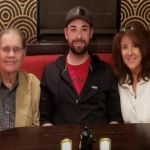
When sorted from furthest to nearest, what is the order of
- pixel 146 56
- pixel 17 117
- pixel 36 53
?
pixel 36 53
pixel 146 56
pixel 17 117

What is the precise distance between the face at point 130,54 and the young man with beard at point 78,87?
6.9 inches

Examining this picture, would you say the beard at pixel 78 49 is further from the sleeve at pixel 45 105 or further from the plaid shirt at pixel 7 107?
the plaid shirt at pixel 7 107

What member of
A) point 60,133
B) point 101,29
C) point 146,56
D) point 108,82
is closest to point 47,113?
point 108,82

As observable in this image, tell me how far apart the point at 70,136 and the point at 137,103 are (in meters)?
0.75

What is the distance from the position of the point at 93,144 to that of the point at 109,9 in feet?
5.41

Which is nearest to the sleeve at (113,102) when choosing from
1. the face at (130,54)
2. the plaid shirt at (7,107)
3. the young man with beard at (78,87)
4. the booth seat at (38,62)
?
the young man with beard at (78,87)

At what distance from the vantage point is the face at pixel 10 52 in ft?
6.95

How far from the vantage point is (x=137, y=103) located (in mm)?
2271

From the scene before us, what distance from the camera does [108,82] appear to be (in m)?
2.42

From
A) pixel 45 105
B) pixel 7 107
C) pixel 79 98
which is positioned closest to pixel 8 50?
pixel 7 107

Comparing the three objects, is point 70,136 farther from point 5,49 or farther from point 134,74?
point 134,74

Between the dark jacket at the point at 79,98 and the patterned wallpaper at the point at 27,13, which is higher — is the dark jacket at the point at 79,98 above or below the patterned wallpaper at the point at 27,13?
below

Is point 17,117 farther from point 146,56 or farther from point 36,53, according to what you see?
point 146,56

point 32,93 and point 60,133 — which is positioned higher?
point 32,93
